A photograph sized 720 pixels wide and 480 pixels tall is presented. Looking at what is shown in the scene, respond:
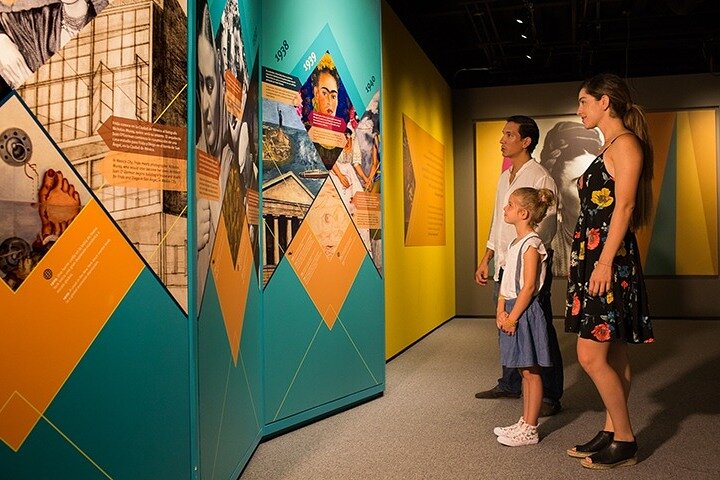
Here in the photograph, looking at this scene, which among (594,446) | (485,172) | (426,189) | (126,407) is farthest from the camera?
(485,172)

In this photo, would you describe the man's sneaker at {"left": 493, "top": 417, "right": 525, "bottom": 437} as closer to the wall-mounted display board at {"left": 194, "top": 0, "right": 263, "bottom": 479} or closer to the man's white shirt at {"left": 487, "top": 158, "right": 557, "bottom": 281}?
the man's white shirt at {"left": 487, "top": 158, "right": 557, "bottom": 281}

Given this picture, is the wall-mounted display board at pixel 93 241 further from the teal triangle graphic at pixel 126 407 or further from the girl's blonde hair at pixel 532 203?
the girl's blonde hair at pixel 532 203

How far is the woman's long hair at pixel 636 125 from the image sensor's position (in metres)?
2.73

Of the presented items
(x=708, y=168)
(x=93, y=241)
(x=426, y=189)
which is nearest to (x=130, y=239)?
(x=93, y=241)

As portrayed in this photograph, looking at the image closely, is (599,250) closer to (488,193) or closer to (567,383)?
(567,383)

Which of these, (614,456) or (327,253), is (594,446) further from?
(327,253)

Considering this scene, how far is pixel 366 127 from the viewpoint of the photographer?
4012 millimetres

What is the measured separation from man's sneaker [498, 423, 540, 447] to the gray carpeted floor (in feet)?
0.14

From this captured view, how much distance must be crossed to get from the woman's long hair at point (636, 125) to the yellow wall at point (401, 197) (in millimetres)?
2782

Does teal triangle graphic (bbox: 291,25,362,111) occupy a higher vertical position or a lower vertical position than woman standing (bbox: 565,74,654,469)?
higher

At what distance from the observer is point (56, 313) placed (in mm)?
1689

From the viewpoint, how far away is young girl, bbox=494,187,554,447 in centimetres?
306

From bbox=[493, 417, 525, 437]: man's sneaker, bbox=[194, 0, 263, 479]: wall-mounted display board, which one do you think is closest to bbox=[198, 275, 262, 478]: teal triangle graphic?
bbox=[194, 0, 263, 479]: wall-mounted display board

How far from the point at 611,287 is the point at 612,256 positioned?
134 millimetres
